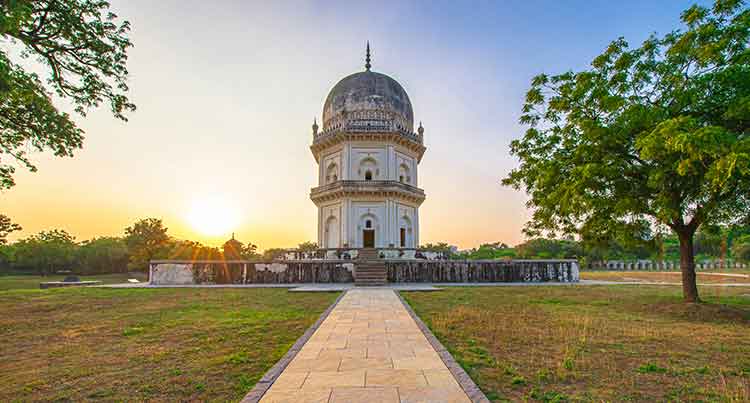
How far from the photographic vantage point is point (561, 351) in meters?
6.38

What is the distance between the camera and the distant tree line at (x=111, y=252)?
46.0 metres

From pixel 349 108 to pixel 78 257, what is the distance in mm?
43097

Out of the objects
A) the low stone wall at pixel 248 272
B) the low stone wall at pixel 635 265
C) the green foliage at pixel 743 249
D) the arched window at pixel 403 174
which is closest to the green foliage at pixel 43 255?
the low stone wall at pixel 248 272

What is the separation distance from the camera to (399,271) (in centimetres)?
2220

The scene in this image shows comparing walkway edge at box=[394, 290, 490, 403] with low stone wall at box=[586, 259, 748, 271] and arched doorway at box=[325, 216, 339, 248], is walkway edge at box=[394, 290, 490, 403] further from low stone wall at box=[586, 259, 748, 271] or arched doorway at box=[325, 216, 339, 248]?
low stone wall at box=[586, 259, 748, 271]

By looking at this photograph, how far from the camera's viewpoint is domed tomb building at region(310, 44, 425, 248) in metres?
30.0

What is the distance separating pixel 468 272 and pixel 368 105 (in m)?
16.2

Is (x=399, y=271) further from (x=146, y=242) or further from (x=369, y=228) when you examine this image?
(x=146, y=242)

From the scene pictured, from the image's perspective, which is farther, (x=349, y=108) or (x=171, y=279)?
(x=349, y=108)

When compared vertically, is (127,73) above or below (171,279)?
above

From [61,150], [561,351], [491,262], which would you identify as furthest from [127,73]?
[491,262]

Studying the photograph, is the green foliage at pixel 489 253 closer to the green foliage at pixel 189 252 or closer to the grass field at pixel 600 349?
the green foliage at pixel 189 252

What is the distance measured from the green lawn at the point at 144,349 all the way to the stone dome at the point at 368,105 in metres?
21.4

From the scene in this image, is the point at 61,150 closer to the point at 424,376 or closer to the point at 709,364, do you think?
the point at 424,376
